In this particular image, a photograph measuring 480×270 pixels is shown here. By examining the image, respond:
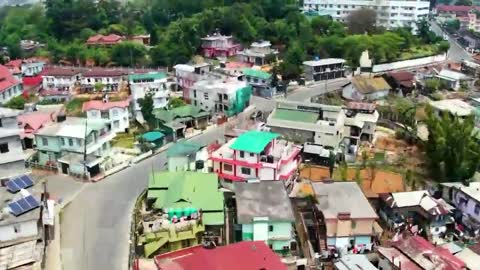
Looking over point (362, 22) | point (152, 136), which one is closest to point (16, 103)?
point (152, 136)

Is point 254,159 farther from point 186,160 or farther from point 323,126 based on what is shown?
point 323,126

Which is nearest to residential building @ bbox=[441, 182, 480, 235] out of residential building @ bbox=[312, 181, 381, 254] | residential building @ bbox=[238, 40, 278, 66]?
residential building @ bbox=[312, 181, 381, 254]

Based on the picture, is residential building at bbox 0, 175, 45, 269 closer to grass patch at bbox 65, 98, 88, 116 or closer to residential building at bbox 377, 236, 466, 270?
residential building at bbox 377, 236, 466, 270

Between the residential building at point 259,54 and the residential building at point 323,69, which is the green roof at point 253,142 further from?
the residential building at point 259,54

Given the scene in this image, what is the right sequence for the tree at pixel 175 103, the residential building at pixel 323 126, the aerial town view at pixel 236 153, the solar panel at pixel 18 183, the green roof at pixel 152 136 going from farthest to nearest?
1. the tree at pixel 175 103
2. the green roof at pixel 152 136
3. the residential building at pixel 323 126
4. the solar panel at pixel 18 183
5. the aerial town view at pixel 236 153

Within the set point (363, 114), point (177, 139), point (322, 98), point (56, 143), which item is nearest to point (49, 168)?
point (56, 143)

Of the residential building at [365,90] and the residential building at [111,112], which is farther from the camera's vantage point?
the residential building at [365,90]

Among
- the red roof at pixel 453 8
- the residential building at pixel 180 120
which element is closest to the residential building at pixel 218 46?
the residential building at pixel 180 120
